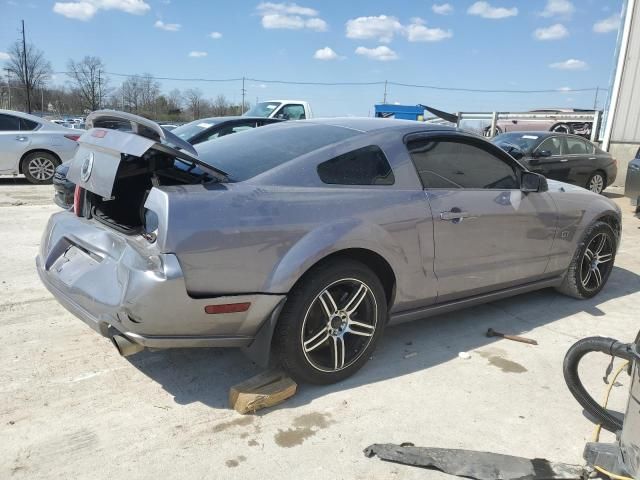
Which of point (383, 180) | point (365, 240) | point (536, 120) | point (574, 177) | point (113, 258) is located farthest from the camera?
point (536, 120)

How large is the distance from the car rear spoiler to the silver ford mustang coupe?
0.5 inches

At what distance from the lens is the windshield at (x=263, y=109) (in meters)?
12.4

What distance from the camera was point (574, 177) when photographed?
1138cm

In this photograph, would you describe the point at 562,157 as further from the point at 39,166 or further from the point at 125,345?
the point at 39,166

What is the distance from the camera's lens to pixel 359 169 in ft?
10.4

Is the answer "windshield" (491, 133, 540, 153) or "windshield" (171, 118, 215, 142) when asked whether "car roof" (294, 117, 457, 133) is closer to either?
"windshield" (171, 118, 215, 142)

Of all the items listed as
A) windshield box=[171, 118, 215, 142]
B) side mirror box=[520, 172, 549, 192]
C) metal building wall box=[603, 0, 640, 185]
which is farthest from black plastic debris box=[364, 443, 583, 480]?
metal building wall box=[603, 0, 640, 185]

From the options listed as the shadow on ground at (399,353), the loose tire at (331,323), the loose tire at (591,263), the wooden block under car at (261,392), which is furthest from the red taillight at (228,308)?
the loose tire at (591,263)

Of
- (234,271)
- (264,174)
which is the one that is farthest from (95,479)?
(264,174)

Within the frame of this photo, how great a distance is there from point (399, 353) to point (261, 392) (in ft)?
3.81

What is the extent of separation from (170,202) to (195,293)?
1.47 feet

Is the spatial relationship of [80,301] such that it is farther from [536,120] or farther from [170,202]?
[536,120]

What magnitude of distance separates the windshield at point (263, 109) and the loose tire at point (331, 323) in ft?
32.0

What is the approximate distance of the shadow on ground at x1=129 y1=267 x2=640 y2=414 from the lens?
3.08 meters
